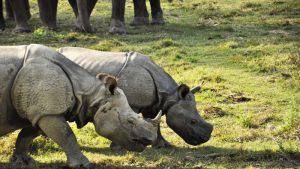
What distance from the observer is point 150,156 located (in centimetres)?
838

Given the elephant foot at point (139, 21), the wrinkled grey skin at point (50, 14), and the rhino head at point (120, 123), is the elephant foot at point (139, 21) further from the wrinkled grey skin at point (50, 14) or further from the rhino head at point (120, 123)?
the rhino head at point (120, 123)

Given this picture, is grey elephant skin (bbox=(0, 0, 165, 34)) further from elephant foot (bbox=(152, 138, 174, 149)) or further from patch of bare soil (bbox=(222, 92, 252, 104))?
elephant foot (bbox=(152, 138, 174, 149))

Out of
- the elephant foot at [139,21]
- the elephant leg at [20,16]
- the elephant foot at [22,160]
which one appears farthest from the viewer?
the elephant foot at [139,21]

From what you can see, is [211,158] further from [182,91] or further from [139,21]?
[139,21]

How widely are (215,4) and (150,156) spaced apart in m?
17.6

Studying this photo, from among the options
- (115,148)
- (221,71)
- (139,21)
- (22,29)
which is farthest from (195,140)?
(139,21)

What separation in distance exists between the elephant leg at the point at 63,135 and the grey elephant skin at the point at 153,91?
154cm

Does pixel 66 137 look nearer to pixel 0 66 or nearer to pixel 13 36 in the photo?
pixel 0 66

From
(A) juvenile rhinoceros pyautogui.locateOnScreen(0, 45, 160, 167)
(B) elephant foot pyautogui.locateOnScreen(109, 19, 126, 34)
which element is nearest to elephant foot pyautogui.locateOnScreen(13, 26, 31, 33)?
(B) elephant foot pyautogui.locateOnScreen(109, 19, 126, 34)

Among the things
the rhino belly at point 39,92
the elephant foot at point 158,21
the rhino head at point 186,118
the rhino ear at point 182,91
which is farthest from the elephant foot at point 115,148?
the elephant foot at point 158,21

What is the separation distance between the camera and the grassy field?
8.25 metres

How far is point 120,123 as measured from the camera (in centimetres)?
715

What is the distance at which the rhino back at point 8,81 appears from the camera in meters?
7.05

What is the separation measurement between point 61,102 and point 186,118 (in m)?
2.12
